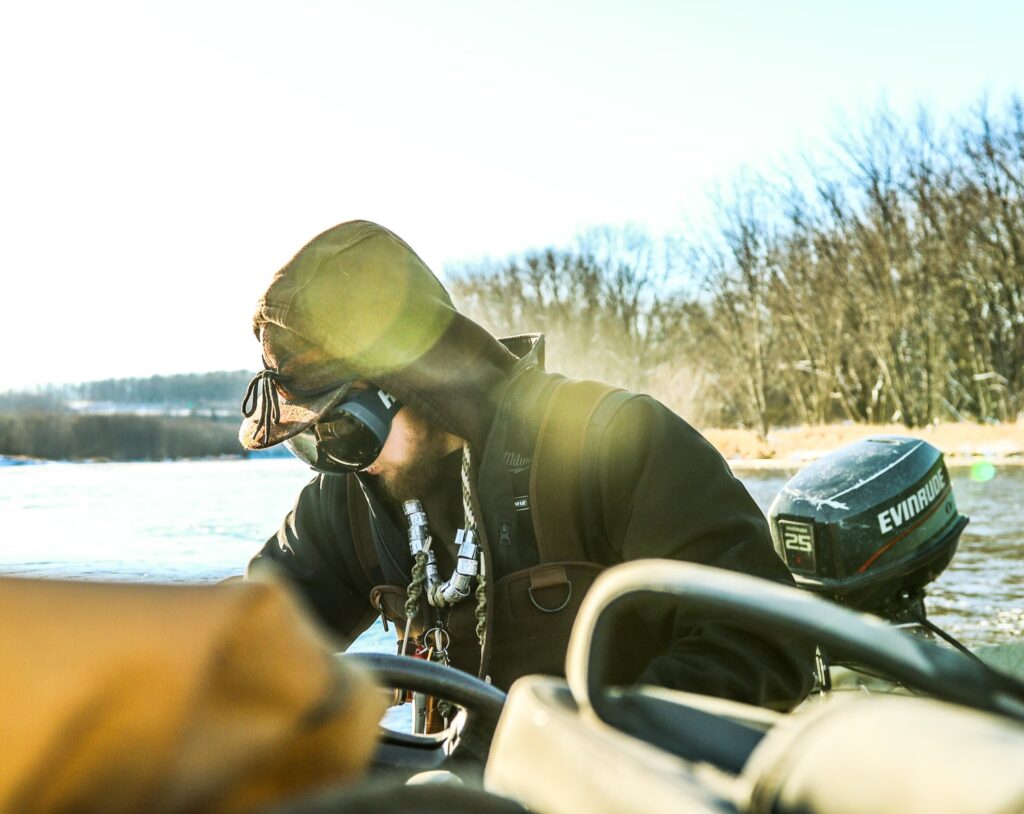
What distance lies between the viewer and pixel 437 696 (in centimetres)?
137

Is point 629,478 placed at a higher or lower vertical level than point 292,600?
lower

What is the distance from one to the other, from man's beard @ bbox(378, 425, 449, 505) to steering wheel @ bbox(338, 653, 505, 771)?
112 centimetres

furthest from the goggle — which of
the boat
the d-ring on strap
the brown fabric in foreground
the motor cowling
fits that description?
the brown fabric in foreground

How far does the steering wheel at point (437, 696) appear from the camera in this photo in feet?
4.16

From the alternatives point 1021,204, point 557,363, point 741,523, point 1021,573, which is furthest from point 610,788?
point 557,363

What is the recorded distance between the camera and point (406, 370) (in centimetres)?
251

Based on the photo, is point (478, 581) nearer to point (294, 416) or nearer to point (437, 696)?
point (294, 416)

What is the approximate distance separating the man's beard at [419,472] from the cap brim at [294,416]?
0.22 meters

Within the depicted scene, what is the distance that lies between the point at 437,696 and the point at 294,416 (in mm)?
1182

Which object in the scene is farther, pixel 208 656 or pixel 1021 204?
pixel 1021 204

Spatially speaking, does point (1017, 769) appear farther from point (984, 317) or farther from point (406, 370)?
point (984, 317)

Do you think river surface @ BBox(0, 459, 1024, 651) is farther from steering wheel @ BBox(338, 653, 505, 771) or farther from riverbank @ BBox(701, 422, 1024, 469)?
riverbank @ BBox(701, 422, 1024, 469)

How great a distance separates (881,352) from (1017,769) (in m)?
31.8

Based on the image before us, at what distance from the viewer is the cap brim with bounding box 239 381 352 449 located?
2402mm
